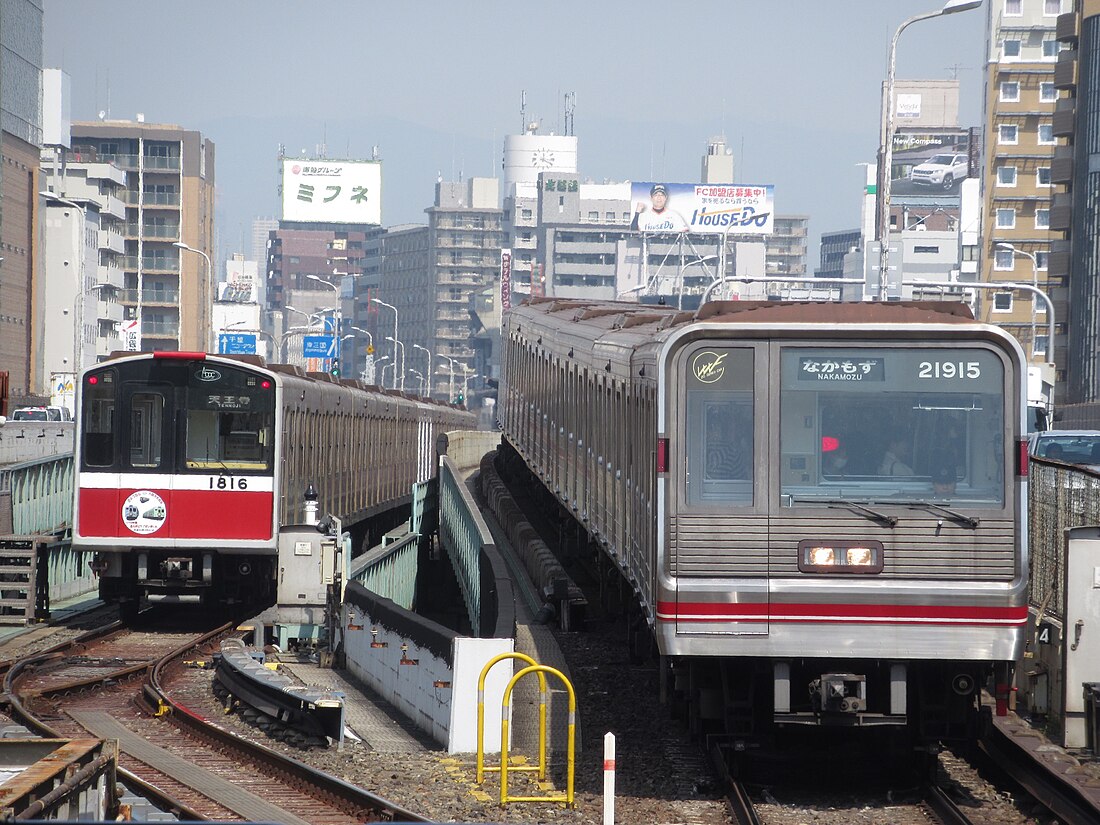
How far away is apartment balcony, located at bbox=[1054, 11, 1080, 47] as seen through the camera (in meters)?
74.4

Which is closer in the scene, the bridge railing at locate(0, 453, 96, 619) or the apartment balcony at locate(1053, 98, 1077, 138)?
the bridge railing at locate(0, 453, 96, 619)

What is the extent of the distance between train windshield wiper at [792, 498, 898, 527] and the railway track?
288 cm

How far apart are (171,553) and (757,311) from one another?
10.5 m

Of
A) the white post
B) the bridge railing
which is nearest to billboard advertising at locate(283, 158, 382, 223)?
the bridge railing

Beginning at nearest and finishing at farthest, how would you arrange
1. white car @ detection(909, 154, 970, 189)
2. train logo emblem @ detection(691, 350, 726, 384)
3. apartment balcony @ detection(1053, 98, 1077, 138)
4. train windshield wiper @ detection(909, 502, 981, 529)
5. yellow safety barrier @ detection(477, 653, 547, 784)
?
train windshield wiper @ detection(909, 502, 981, 529)
train logo emblem @ detection(691, 350, 726, 384)
yellow safety barrier @ detection(477, 653, 547, 784)
apartment balcony @ detection(1053, 98, 1077, 138)
white car @ detection(909, 154, 970, 189)

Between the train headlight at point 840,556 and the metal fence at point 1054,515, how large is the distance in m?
3.01

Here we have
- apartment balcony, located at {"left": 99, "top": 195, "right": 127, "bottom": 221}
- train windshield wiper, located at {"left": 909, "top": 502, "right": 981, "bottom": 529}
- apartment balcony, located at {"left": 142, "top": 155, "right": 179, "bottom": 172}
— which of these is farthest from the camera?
apartment balcony, located at {"left": 142, "top": 155, "right": 179, "bottom": 172}

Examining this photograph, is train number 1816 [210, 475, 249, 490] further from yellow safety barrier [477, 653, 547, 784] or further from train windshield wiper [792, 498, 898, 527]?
train windshield wiper [792, 498, 898, 527]

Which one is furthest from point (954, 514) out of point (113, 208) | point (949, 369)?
point (113, 208)

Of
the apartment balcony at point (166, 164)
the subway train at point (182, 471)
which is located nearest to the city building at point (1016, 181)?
the apartment balcony at point (166, 164)

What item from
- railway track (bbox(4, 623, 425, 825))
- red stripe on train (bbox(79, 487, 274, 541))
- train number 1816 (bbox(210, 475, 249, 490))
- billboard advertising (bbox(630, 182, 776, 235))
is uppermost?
billboard advertising (bbox(630, 182, 776, 235))

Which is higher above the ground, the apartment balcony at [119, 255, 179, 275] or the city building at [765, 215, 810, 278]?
the city building at [765, 215, 810, 278]

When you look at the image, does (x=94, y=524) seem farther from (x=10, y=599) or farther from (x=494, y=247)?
(x=494, y=247)

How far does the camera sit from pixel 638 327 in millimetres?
14773
